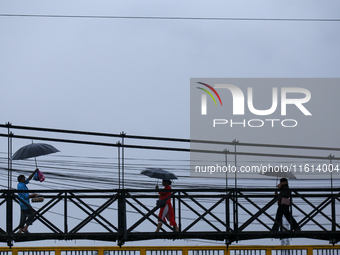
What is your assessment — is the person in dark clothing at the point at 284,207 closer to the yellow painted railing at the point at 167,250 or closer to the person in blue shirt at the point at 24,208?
the yellow painted railing at the point at 167,250

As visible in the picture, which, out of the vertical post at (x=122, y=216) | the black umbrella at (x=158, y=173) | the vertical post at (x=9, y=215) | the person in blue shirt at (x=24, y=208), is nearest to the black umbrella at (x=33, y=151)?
the person in blue shirt at (x=24, y=208)

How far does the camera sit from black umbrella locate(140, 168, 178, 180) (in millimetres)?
11047

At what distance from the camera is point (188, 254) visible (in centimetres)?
1253

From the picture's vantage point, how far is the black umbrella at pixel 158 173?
11.0 metres

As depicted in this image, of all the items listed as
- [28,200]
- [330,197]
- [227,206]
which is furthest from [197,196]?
[28,200]

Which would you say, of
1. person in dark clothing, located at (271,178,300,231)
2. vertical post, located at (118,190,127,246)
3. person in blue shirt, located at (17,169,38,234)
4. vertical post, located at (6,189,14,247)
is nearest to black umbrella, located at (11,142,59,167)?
person in blue shirt, located at (17,169,38,234)

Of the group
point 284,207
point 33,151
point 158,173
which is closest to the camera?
point 284,207

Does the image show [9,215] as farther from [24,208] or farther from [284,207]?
[284,207]

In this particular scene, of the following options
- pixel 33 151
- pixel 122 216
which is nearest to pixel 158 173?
pixel 122 216

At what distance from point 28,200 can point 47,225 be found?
74 cm

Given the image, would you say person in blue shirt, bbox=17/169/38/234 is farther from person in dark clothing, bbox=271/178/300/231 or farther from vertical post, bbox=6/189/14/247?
person in dark clothing, bbox=271/178/300/231

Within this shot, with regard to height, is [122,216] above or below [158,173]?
below

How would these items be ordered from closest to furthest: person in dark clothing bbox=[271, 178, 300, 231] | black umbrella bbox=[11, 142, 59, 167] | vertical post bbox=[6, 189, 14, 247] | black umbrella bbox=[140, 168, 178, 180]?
vertical post bbox=[6, 189, 14, 247] → person in dark clothing bbox=[271, 178, 300, 231] → black umbrella bbox=[11, 142, 59, 167] → black umbrella bbox=[140, 168, 178, 180]

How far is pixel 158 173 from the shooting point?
11109 mm
